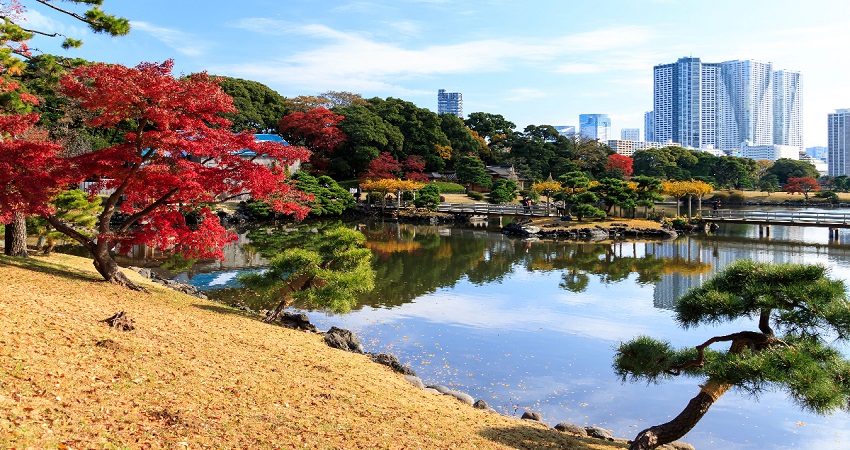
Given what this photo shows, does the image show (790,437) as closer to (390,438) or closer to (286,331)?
(390,438)

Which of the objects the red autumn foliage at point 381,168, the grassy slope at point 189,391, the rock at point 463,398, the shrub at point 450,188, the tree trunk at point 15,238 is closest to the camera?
the grassy slope at point 189,391

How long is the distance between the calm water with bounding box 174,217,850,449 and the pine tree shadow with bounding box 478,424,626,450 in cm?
138

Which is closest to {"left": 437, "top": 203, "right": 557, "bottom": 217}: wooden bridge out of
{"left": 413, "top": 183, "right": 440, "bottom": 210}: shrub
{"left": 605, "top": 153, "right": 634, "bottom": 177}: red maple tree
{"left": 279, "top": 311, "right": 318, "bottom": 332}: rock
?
{"left": 413, "top": 183, "right": 440, "bottom": 210}: shrub

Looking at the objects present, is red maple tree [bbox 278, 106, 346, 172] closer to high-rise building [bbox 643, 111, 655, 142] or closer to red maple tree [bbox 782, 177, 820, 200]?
red maple tree [bbox 782, 177, 820, 200]

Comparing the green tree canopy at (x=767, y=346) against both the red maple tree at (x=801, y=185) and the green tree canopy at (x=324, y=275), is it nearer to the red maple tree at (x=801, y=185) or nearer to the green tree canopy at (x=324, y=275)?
the green tree canopy at (x=324, y=275)

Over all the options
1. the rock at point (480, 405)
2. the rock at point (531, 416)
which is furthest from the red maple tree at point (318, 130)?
the rock at point (531, 416)

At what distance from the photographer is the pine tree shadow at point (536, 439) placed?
19.1ft

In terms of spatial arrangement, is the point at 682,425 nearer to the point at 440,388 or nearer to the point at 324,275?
the point at 440,388

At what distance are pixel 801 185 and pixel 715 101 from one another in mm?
120114

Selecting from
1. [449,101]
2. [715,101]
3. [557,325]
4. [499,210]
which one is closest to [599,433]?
[557,325]

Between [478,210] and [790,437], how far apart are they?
33217 millimetres

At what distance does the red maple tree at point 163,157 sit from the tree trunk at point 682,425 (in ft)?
21.1

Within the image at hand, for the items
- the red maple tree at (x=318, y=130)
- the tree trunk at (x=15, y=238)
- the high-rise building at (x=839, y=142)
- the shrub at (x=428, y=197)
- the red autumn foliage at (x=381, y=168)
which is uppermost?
the high-rise building at (x=839, y=142)

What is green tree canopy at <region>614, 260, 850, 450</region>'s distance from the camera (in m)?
4.52
